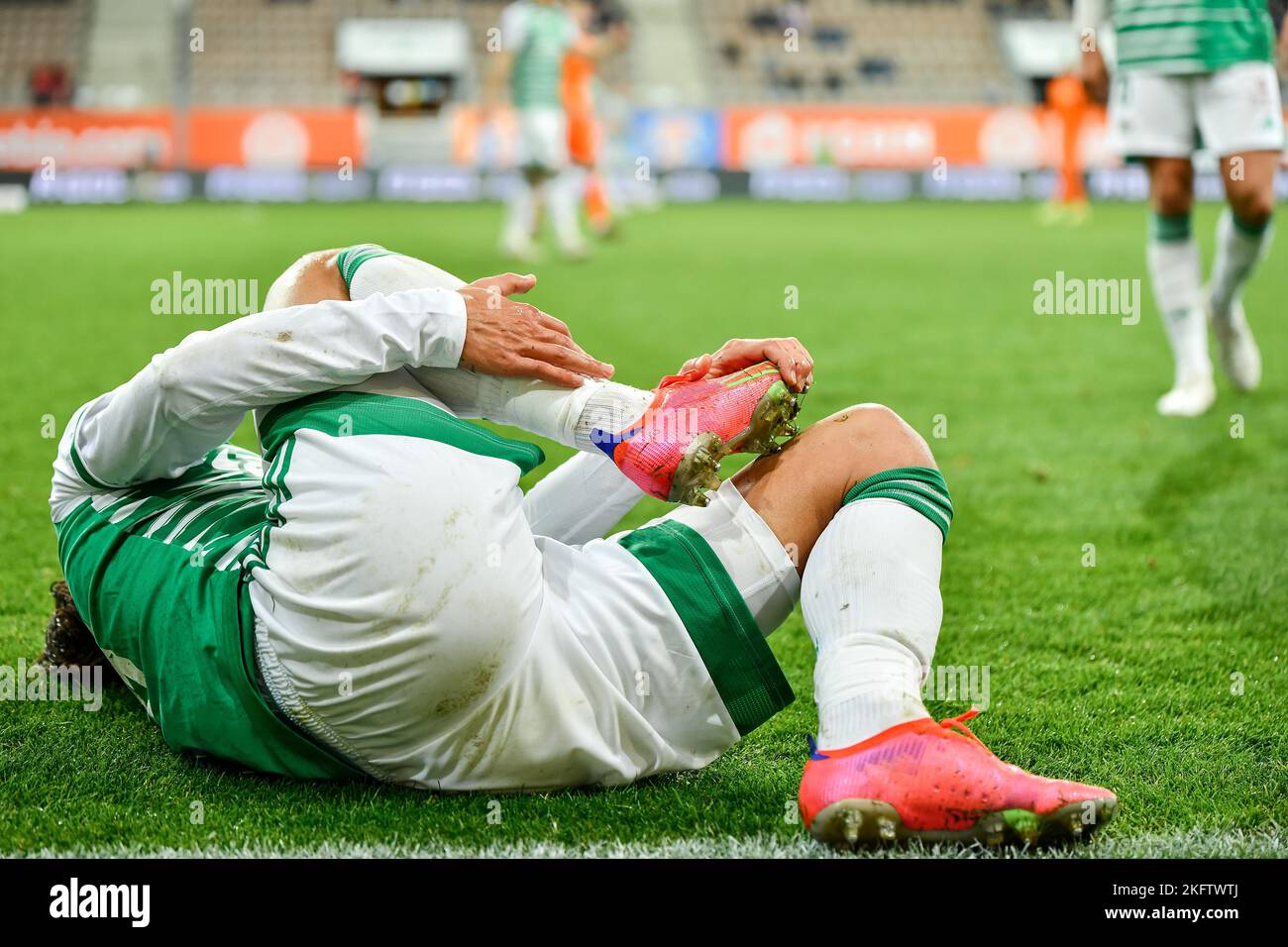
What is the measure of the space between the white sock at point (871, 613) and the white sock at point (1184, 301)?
410 centimetres

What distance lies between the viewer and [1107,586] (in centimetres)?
347

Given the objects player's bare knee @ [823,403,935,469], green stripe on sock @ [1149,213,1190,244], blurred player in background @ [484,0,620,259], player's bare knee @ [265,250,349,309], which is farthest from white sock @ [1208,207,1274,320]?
blurred player in background @ [484,0,620,259]

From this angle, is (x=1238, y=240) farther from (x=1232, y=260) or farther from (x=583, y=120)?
(x=583, y=120)

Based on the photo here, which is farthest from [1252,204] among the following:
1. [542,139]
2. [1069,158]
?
[1069,158]

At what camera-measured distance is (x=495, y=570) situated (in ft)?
6.22

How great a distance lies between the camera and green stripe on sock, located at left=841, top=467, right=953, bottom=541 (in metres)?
2.03

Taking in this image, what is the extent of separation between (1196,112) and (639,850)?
4.64 m

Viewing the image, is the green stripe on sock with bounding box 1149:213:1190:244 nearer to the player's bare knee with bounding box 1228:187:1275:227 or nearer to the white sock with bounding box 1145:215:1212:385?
the white sock with bounding box 1145:215:1212:385

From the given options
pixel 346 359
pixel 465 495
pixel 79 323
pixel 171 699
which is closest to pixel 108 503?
pixel 171 699

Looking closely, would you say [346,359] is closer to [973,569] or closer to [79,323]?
[973,569]

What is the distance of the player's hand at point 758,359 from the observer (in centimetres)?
211

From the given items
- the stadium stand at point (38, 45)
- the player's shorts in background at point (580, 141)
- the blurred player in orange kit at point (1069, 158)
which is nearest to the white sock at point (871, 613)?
the player's shorts in background at point (580, 141)

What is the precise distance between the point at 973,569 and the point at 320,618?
85.3 inches

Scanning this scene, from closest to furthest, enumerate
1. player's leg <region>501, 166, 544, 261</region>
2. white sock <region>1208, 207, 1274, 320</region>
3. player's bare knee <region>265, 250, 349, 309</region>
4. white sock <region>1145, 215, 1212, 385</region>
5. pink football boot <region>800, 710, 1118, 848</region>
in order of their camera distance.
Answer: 1. pink football boot <region>800, 710, 1118, 848</region>
2. player's bare knee <region>265, 250, 349, 309</region>
3. white sock <region>1208, 207, 1274, 320</region>
4. white sock <region>1145, 215, 1212, 385</region>
5. player's leg <region>501, 166, 544, 261</region>
